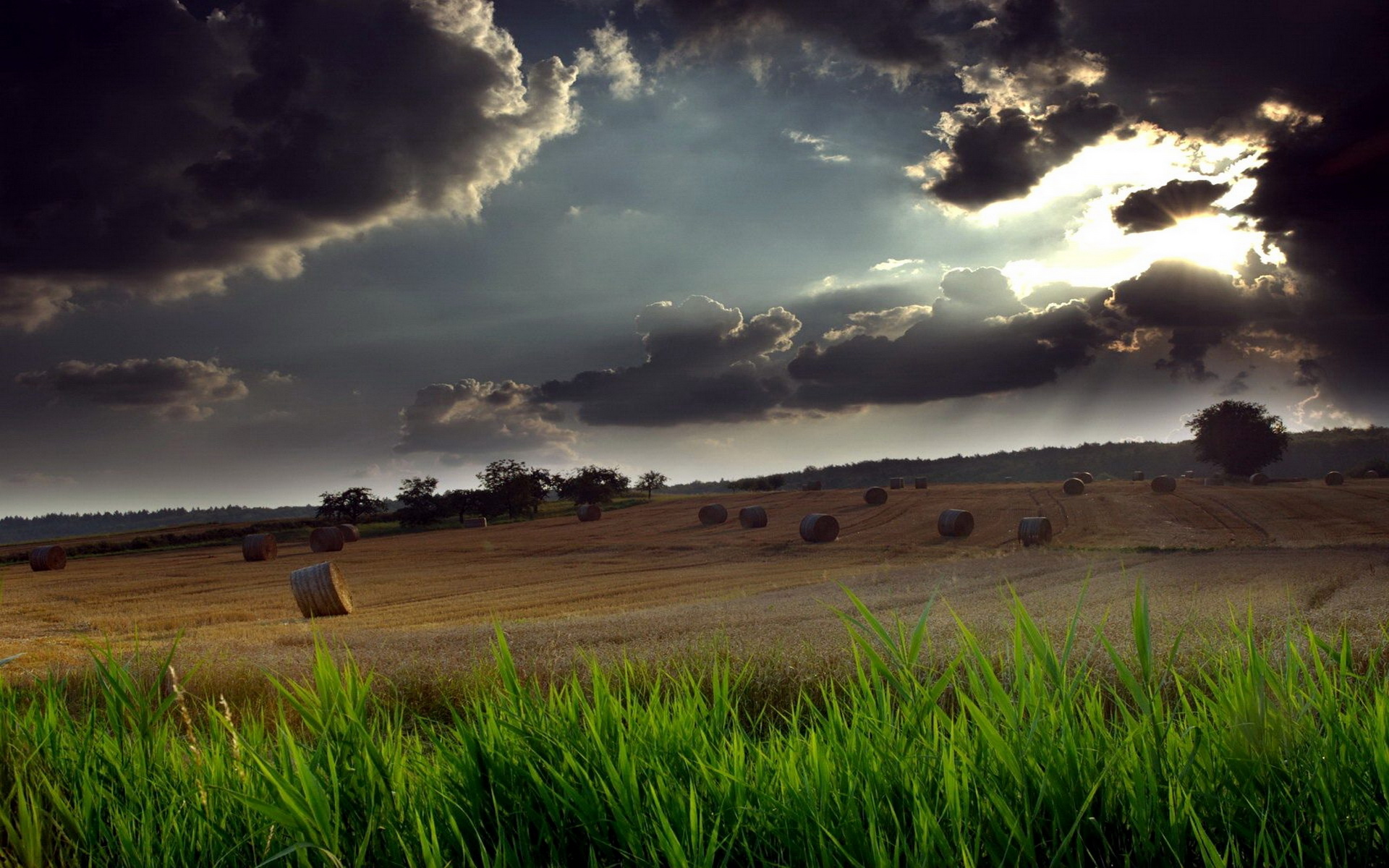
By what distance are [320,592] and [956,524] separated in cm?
2591

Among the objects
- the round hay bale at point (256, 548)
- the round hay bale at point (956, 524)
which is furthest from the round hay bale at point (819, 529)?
the round hay bale at point (256, 548)

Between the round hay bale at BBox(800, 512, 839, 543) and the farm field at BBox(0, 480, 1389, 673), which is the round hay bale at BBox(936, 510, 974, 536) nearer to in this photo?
the farm field at BBox(0, 480, 1389, 673)

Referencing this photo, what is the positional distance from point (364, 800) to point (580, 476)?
82237mm

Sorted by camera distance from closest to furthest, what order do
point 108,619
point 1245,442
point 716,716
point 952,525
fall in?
point 716,716
point 108,619
point 952,525
point 1245,442

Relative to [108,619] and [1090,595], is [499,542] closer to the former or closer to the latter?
[108,619]

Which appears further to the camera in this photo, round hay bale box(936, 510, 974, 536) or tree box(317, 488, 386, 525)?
tree box(317, 488, 386, 525)

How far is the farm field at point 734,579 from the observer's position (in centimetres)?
837

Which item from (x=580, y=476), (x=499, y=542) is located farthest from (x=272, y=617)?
(x=580, y=476)

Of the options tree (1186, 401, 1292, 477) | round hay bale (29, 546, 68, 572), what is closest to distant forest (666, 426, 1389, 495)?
tree (1186, 401, 1292, 477)

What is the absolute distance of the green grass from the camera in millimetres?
1863

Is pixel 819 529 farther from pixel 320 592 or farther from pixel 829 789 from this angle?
pixel 829 789

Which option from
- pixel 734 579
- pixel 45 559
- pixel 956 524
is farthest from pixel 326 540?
pixel 956 524

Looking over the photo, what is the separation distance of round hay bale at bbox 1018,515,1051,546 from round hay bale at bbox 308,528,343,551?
33458 mm

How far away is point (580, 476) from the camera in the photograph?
275ft
